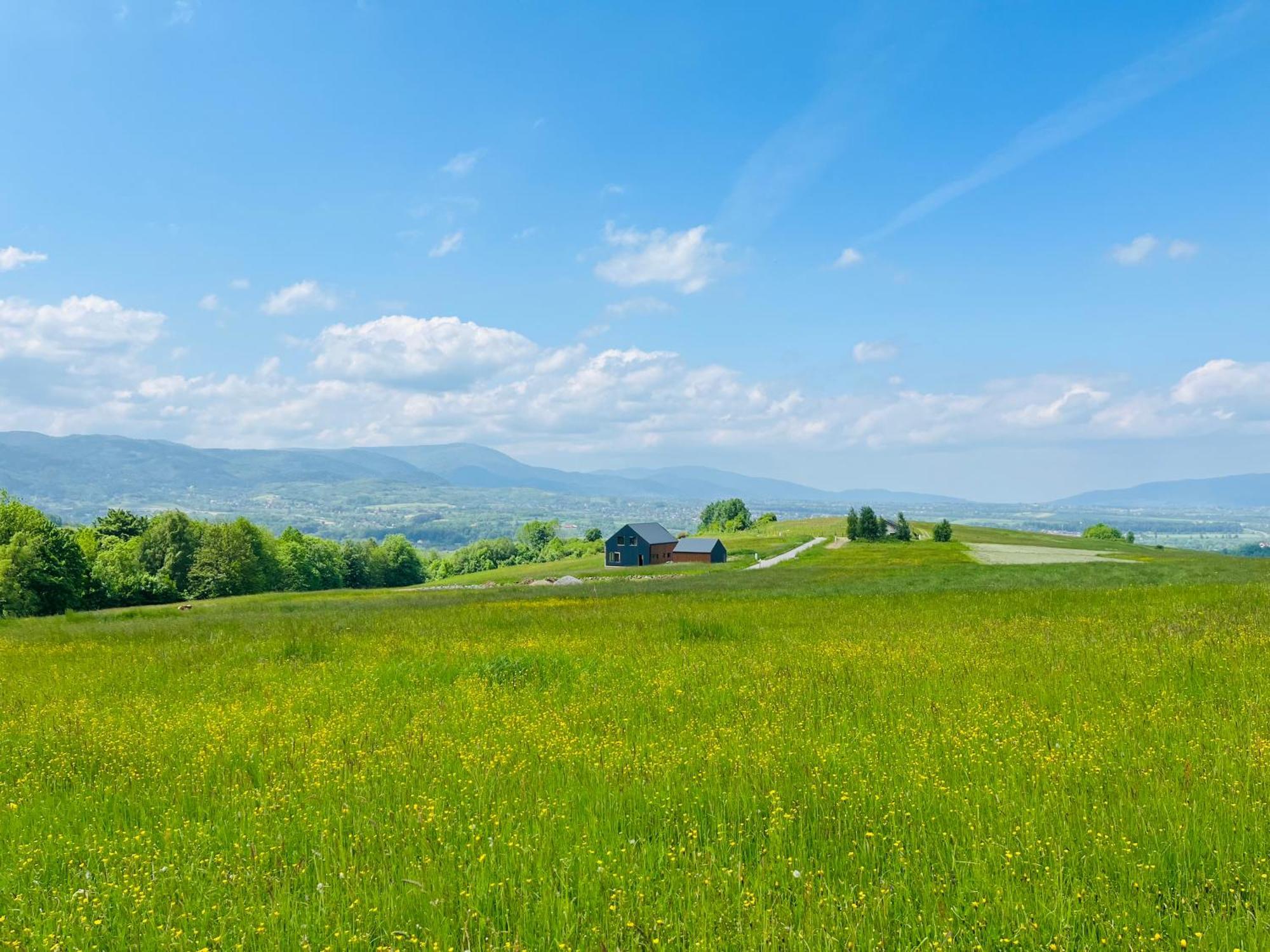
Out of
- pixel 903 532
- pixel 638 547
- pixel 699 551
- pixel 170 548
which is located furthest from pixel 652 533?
pixel 170 548

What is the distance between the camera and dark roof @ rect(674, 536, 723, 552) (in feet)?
374

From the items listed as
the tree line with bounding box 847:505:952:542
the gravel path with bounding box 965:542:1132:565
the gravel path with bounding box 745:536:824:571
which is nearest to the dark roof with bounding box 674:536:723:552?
the gravel path with bounding box 745:536:824:571

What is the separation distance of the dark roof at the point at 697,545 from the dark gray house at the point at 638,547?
10.7 feet

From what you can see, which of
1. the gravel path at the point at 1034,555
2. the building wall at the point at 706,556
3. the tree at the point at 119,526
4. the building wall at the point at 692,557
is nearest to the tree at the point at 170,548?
the tree at the point at 119,526

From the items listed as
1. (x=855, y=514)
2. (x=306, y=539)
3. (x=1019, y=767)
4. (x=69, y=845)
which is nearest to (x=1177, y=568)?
(x=1019, y=767)

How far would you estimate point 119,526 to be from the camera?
4456 inches

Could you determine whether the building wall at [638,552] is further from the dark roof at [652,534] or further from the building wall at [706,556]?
the building wall at [706,556]

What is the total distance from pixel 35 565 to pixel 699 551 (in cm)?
8656

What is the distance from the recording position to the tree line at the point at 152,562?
221 ft

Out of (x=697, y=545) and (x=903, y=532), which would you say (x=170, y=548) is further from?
(x=903, y=532)

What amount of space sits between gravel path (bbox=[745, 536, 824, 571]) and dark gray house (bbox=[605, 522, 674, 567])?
23717 millimetres

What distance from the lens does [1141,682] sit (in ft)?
31.6

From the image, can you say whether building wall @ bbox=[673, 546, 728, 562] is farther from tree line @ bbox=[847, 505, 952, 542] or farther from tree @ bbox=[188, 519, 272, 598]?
tree @ bbox=[188, 519, 272, 598]

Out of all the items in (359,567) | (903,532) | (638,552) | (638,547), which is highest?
(903,532)
